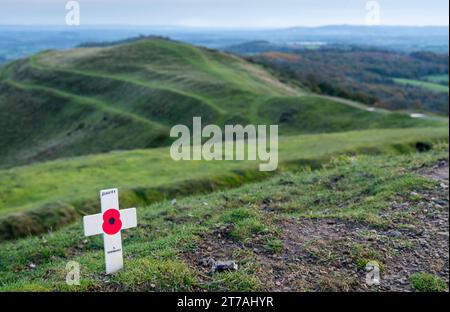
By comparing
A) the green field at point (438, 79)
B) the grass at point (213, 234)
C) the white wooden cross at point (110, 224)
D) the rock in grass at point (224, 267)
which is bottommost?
the green field at point (438, 79)

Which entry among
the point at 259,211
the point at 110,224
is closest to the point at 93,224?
the point at 110,224

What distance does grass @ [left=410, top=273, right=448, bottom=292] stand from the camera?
8594mm

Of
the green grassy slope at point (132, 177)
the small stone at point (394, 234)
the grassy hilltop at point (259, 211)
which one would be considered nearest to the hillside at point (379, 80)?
the grassy hilltop at point (259, 211)

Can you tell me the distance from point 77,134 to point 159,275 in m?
73.5

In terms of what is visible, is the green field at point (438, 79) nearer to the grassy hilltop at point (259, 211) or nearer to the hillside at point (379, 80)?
the hillside at point (379, 80)

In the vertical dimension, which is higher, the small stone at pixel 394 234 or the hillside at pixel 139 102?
the small stone at pixel 394 234

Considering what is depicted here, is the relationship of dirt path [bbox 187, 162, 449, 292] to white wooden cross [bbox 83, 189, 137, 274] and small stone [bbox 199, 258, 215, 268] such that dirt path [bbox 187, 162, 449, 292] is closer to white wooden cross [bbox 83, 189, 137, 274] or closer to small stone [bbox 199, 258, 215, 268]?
small stone [bbox 199, 258, 215, 268]

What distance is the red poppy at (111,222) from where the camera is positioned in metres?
7.82

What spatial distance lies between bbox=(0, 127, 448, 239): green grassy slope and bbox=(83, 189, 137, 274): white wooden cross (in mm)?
12458

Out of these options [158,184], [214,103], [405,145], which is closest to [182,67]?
[214,103]

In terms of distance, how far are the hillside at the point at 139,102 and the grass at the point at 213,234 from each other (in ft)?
117

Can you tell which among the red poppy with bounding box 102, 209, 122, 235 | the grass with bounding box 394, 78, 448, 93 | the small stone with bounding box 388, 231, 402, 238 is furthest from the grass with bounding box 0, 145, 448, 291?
the grass with bounding box 394, 78, 448, 93

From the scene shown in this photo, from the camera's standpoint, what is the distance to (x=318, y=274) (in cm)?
865
